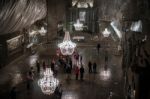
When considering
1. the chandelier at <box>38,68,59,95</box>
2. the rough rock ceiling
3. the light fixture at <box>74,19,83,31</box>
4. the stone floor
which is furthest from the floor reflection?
the light fixture at <box>74,19,83,31</box>

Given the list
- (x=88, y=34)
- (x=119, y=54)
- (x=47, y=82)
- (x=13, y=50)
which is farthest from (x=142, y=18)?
(x=88, y=34)

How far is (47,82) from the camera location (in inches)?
695

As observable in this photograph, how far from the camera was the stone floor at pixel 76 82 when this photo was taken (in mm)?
22016

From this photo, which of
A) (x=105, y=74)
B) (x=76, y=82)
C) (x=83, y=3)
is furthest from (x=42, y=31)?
(x=76, y=82)

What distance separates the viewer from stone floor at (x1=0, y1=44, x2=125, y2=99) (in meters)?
22.0

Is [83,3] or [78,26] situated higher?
[83,3]

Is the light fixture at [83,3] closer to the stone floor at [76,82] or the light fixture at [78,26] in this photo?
the light fixture at [78,26]

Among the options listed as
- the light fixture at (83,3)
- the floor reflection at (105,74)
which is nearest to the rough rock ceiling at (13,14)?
the floor reflection at (105,74)

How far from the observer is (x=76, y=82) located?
81.8 feet

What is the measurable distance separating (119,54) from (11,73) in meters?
13.3

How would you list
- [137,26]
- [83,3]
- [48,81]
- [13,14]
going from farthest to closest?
[83,3]
[137,26]
[13,14]
[48,81]

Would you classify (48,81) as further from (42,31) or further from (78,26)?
(78,26)

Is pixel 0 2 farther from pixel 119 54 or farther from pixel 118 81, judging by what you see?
pixel 119 54

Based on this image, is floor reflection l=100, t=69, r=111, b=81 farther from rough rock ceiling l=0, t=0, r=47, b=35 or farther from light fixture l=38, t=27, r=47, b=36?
light fixture l=38, t=27, r=47, b=36
